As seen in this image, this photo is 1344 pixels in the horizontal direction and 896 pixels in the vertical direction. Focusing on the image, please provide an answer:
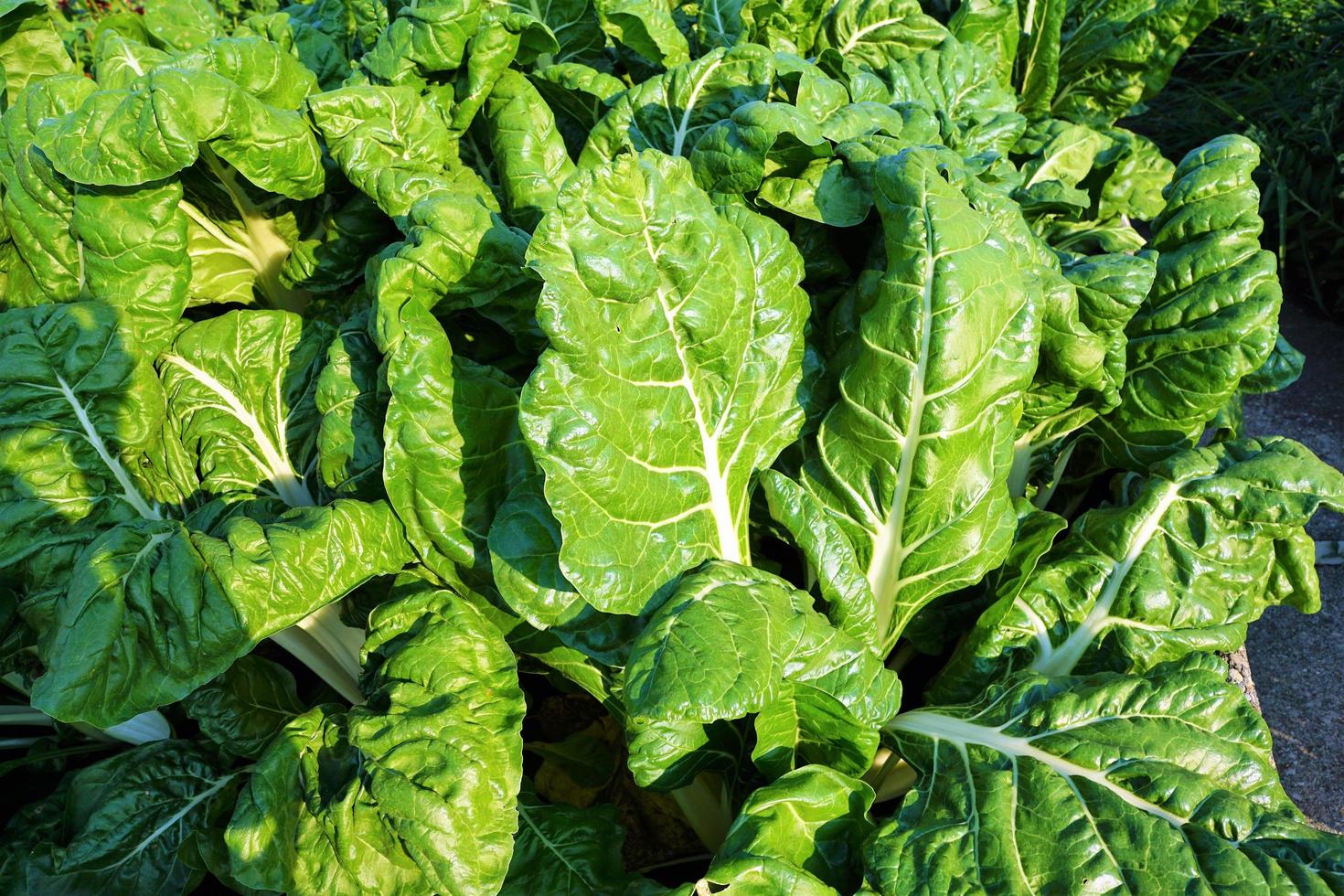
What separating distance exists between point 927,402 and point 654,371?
54 centimetres

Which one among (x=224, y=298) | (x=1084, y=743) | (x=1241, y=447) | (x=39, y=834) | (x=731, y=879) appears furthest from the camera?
(x=224, y=298)

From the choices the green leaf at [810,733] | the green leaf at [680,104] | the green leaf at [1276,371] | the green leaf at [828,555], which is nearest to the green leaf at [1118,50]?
the green leaf at [1276,371]

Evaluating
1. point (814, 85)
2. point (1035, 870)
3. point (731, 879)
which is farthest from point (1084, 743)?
point (814, 85)

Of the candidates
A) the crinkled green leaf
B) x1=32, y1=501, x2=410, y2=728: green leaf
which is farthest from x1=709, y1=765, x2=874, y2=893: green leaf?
the crinkled green leaf

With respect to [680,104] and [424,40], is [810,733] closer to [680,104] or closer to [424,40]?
[680,104]

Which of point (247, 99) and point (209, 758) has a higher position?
point (247, 99)

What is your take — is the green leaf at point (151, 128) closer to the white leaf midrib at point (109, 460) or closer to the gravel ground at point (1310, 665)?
the white leaf midrib at point (109, 460)

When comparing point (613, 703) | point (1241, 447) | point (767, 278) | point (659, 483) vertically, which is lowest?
point (613, 703)

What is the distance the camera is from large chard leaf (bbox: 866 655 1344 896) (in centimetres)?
168

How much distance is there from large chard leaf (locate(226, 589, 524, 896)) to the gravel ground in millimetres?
2532

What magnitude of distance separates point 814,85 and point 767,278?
583mm

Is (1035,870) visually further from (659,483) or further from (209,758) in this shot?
(209,758)

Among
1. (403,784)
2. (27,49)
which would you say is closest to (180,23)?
(27,49)

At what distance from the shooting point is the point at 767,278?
208 cm
